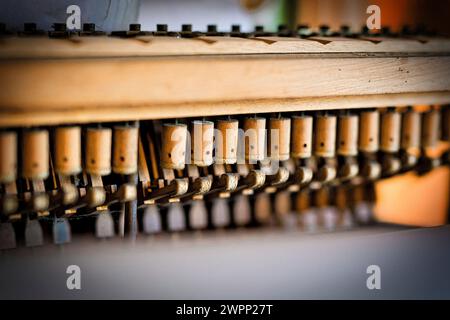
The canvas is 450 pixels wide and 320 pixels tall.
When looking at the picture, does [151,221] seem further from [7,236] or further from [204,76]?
[204,76]

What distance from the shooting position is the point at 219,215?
2330mm

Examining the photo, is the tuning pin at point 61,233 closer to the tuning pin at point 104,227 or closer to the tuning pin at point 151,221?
the tuning pin at point 104,227

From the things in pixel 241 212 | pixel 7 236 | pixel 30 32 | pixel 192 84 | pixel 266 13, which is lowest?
pixel 241 212

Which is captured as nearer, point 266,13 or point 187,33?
point 187,33

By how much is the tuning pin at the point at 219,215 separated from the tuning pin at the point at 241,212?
41 millimetres

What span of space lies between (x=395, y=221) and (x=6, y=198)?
65.8 inches

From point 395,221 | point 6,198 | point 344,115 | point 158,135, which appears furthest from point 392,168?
point 6,198

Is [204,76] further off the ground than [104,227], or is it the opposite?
[204,76]

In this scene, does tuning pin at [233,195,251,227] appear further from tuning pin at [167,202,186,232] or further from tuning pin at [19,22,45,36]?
tuning pin at [19,22,45,36]

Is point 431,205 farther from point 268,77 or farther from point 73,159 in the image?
point 73,159

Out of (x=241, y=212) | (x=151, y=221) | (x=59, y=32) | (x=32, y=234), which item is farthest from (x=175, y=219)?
(x=59, y=32)

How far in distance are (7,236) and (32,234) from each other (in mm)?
83

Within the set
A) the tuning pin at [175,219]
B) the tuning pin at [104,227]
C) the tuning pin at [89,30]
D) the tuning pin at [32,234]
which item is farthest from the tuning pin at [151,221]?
the tuning pin at [89,30]

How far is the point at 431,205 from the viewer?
8.68 feet
